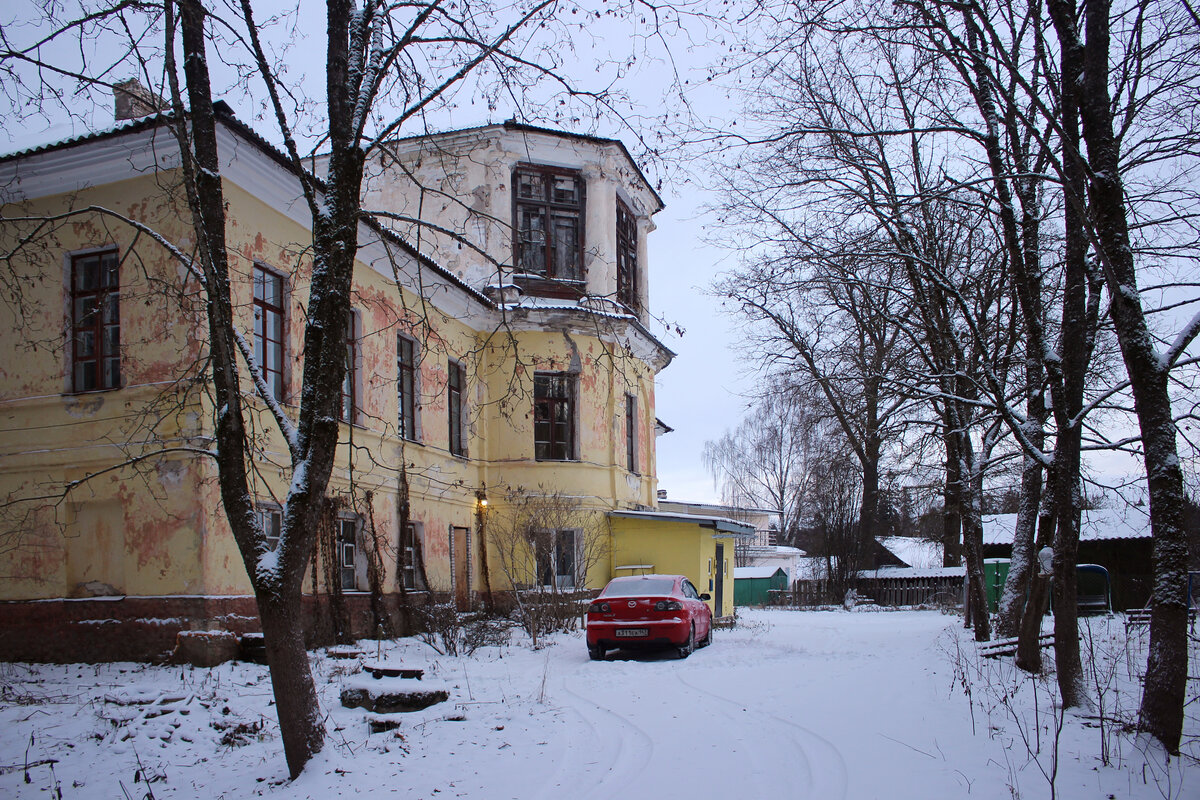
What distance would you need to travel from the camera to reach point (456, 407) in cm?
2214

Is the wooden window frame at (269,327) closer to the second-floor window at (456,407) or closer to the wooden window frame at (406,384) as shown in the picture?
the wooden window frame at (406,384)

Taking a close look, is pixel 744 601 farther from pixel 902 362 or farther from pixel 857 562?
pixel 902 362

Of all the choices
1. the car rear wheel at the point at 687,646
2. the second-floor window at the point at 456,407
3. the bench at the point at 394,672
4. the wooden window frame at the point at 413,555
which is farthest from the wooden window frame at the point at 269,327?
the car rear wheel at the point at 687,646

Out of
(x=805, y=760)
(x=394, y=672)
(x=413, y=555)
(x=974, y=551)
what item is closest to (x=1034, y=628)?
(x=805, y=760)

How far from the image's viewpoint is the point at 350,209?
7.05 metres

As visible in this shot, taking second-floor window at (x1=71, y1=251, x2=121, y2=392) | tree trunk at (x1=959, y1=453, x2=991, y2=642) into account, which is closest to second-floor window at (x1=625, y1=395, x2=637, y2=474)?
tree trunk at (x1=959, y1=453, x2=991, y2=642)

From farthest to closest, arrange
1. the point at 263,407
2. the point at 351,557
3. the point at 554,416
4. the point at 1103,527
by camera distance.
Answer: the point at 1103,527 → the point at 554,416 → the point at 351,557 → the point at 263,407

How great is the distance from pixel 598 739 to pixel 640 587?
24.0 ft

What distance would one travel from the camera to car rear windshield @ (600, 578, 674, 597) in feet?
48.9

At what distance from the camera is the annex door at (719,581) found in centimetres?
2466

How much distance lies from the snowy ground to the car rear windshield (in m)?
2.74

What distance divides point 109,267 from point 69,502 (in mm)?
3599

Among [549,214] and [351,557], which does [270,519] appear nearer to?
[351,557]

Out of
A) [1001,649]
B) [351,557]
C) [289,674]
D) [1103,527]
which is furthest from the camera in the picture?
[1103,527]
